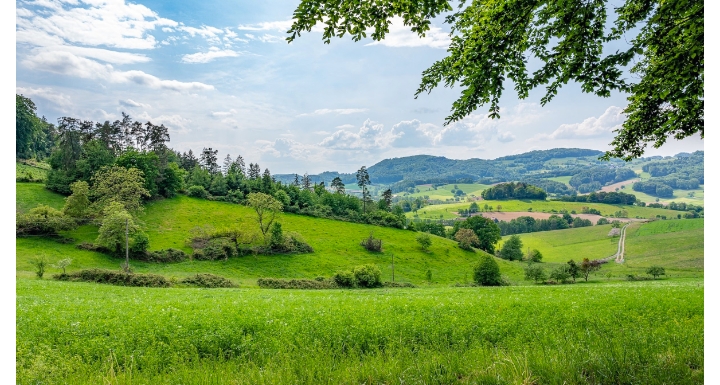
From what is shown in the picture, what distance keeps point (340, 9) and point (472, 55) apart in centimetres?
231

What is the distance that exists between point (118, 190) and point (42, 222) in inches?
466

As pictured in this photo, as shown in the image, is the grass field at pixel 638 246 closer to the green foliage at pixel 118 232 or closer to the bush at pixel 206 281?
the bush at pixel 206 281

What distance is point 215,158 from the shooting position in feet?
423

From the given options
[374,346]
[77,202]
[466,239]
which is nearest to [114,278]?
[374,346]

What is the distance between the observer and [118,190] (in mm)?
63562

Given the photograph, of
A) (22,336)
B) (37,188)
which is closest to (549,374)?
(22,336)

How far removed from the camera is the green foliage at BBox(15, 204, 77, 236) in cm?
5350

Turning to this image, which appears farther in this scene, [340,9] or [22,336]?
[22,336]

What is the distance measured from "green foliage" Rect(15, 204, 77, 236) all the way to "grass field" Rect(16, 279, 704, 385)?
57.4 m

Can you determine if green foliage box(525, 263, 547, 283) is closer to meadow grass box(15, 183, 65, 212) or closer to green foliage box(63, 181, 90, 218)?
green foliage box(63, 181, 90, 218)

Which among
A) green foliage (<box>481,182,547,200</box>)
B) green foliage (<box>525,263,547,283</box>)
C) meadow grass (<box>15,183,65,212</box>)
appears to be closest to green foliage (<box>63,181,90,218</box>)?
meadow grass (<box>15,183,65,212</box>)

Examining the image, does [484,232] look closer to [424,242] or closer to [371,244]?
[424,242]
